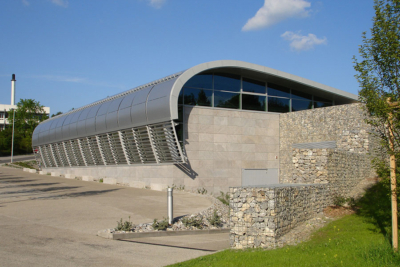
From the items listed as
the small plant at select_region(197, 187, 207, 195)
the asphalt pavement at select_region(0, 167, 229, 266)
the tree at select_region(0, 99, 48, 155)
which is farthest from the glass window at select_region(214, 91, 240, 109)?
the tree at select_region(0, 99, 48, 155)

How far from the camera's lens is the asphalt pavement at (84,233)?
8750 mm

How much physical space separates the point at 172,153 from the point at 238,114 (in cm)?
612

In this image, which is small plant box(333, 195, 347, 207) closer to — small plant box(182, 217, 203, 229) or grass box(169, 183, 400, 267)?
A: grass box(169, 183, 400, 267)

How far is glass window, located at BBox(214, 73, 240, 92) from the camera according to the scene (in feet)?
85.3

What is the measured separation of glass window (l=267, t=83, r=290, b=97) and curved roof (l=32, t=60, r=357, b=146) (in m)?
0.60

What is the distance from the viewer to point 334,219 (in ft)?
39.4

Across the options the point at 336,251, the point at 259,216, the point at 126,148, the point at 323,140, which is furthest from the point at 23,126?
the point at 336,251

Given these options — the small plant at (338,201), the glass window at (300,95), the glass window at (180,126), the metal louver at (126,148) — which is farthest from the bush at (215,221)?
the glass window at (300,95)

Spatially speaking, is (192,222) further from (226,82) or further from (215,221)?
(226,82)

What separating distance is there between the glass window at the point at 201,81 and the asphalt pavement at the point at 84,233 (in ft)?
27.8

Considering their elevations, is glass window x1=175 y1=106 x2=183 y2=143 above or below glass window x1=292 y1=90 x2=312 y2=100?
below

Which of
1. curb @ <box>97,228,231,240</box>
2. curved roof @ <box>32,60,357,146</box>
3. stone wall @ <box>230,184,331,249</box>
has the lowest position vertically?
curb @ <box>97,228,231,240</box>

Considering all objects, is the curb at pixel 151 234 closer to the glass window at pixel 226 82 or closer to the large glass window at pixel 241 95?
the large glass window at pixel 241 95

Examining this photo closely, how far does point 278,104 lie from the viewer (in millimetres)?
28609
